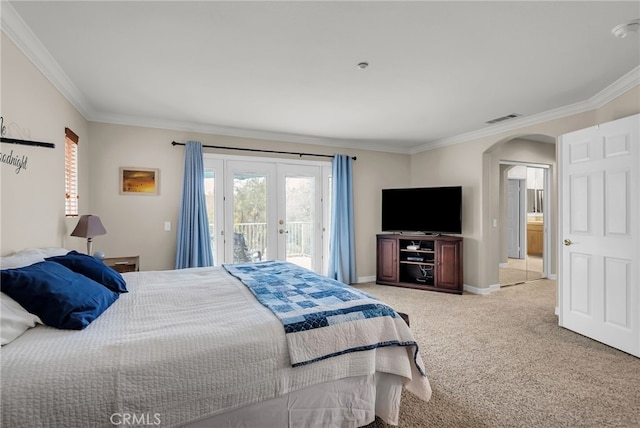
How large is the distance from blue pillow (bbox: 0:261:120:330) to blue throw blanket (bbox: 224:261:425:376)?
3.04ft

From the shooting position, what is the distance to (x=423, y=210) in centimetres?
537

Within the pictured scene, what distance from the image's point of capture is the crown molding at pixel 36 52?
1.96 m

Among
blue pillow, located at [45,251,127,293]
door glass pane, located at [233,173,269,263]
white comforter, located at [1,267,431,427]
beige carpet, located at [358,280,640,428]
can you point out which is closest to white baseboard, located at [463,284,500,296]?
beige carpet, located at [358,280,640,428]

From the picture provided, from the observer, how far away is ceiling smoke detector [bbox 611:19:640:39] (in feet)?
6.91

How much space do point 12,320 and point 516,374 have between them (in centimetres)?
320

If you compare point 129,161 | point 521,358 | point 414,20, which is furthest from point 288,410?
point 129,161

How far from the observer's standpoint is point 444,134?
16.8 feet

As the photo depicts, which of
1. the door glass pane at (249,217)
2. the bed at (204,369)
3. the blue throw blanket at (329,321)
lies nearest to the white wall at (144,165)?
the door glass pane at (249,217)

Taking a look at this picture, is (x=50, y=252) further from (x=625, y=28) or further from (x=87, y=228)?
(x=625, y=28)

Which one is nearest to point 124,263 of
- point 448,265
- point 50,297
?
point 50,297

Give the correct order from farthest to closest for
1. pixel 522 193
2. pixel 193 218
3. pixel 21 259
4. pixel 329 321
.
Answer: pixel 522 193, pixel 193 218, pixel 21 259, pixel 329 321

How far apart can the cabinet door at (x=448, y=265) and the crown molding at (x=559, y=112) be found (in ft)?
5.61

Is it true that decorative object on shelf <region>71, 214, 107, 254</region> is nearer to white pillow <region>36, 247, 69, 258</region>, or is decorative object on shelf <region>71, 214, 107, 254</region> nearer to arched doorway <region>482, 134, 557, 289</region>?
white pillow <region>36, 247, 69, 258</region>

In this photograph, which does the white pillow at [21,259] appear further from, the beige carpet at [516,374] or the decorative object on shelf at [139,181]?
the beige carpet at [516,374]
